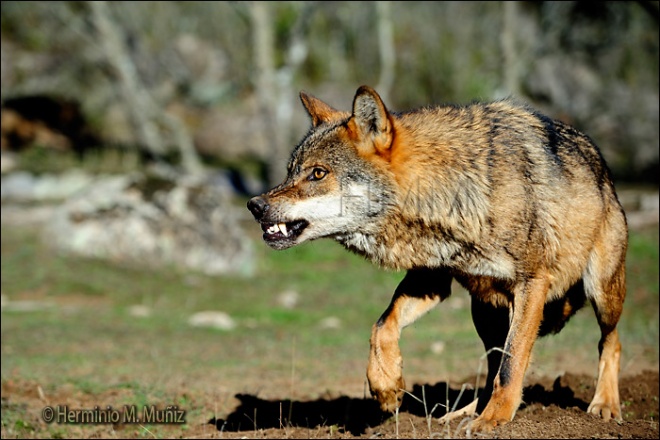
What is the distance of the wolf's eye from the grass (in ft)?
6.09

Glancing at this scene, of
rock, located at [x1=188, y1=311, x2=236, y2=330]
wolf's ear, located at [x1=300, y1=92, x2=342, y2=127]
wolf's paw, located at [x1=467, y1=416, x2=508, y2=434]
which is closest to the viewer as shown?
wolf's paw, located at [x1=467, y1=416, x2=508, y2=434]

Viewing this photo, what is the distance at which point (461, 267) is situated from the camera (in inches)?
228

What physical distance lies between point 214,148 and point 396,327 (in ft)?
109

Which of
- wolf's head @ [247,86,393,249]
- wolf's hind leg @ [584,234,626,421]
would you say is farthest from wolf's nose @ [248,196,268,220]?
wolf's hind leg @ [584,234,626,421]

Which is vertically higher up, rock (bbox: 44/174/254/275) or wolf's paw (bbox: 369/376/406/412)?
rock (bbox: 44/174/254/275)

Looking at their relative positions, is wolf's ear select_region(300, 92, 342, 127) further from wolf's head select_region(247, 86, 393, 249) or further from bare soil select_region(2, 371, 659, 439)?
bare soil select_region(2, 371, 659, 439)

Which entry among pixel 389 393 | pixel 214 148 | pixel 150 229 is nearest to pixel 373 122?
pixel 389 393

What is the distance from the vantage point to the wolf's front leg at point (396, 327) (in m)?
5.88

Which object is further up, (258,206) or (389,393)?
(258,206)

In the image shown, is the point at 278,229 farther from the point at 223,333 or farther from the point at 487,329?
the point at 223,333

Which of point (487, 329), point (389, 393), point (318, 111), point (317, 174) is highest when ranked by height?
point (318, 111)

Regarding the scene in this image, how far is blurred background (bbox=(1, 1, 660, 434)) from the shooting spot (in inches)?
507

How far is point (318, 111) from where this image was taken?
6.51 meters

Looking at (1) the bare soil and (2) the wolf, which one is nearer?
(1) the bare soil
